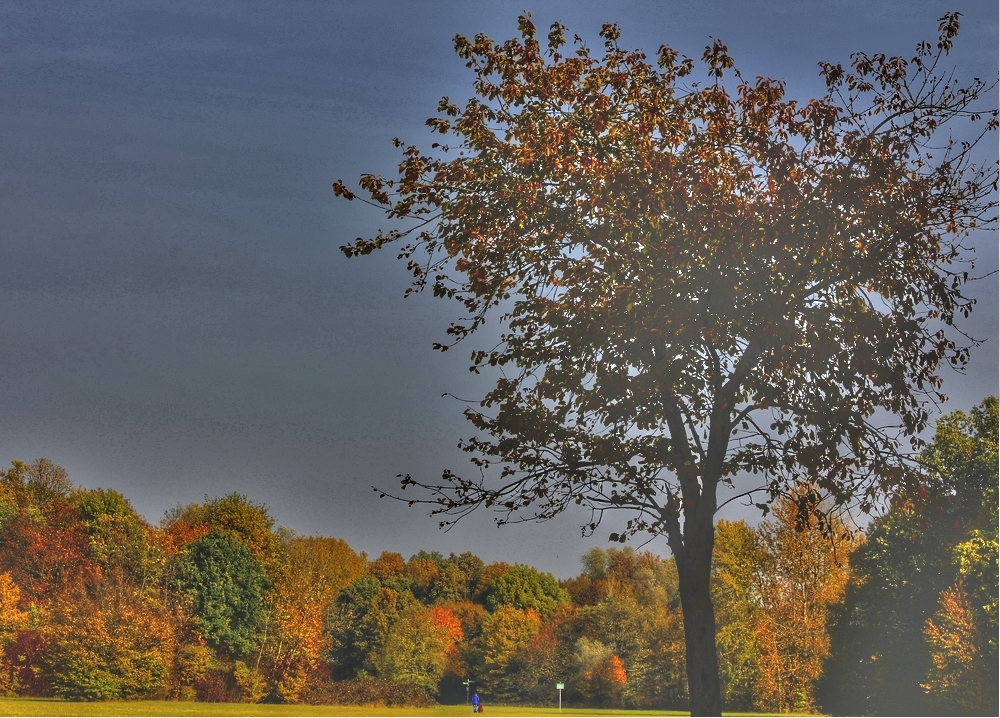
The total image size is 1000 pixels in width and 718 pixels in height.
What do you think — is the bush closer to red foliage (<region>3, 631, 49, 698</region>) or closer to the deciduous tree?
red foliage (<region>3, 631, 49, 698</region>)

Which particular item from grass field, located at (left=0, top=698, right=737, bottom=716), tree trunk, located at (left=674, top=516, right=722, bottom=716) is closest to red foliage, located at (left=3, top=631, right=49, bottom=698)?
grass field, located at (left=0, top=698, right=737, bottom=716)

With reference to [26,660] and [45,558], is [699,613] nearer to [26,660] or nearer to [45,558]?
[26,660]

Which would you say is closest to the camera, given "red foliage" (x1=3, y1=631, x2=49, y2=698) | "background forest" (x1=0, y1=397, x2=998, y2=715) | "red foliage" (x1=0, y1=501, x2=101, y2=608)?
"background forest" (x1=0, y1=397, x2=998, y2=715)

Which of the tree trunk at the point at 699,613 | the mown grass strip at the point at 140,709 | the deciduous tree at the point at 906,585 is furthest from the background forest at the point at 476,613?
the tree trunk at the point at 699,613

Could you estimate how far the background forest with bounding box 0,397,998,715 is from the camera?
25.3m

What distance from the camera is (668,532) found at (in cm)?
895

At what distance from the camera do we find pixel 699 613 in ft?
28.6

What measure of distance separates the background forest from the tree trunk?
12355 mm

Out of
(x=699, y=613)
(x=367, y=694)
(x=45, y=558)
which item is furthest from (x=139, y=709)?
(x=699, y=613)

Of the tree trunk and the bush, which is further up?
the tree trunk

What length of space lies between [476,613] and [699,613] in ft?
144

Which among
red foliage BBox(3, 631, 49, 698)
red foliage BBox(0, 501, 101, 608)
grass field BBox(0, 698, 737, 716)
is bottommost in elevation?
grass field BBox(0, 698, 737, 716)

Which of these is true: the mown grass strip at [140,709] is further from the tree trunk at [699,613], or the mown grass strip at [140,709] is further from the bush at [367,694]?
the tree trunk at [699,613]

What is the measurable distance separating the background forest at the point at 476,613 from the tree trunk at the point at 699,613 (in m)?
12.4
